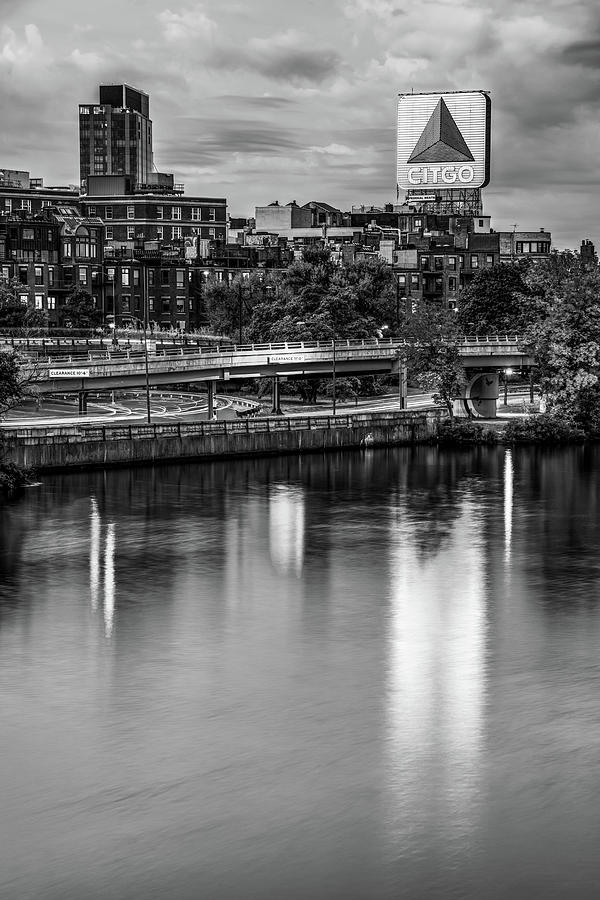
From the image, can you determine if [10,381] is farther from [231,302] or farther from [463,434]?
[231,302]

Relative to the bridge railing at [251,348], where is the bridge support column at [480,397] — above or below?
below

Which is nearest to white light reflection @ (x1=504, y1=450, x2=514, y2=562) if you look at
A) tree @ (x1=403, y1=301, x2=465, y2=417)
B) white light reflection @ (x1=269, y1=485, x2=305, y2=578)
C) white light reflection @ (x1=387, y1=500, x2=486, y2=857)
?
white light reflection @ (x1=387, y1=500, x2=486, y2=857)

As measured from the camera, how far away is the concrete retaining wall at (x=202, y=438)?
91125 millimetres

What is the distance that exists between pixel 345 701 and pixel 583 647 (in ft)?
36.7

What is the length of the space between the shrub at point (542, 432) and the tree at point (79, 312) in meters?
65.6

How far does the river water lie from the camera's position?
33469mm

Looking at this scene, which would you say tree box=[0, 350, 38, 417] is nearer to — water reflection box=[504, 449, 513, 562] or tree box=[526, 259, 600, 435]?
water reflection box=[504, 449, 513, 562]

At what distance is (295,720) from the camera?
42.9 meters

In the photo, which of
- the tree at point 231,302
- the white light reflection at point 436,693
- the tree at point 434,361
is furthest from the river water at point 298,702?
the tree at point 231,302

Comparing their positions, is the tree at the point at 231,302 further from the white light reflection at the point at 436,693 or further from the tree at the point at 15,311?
the white light reflection at the point at 436,693

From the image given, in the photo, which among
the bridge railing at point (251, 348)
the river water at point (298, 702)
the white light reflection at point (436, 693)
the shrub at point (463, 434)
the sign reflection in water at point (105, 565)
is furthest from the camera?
the shrub at point (463, 434)

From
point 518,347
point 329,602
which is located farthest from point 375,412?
point 329,602

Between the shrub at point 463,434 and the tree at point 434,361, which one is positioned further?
the tree at point 434,361

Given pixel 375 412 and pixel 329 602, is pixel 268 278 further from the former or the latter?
pixel 329 602
